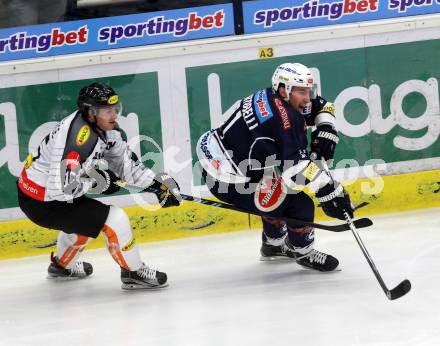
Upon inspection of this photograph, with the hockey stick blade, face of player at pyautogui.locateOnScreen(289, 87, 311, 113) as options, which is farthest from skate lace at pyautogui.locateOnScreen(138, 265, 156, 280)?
the hockey stick blade

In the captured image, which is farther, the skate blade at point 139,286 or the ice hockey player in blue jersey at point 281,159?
the skate blade at point 139,286

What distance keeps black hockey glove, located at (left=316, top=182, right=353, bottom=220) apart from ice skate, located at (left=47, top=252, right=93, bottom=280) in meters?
1.49

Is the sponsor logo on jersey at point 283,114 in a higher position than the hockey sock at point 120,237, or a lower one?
higher

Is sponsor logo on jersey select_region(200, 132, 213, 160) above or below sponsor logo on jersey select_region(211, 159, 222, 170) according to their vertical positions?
above

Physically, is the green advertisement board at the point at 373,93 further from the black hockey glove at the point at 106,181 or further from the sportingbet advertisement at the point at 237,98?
the black hockey glove at the point at 106,181

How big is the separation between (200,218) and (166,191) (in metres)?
1.14

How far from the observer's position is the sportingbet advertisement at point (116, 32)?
5.77 metres

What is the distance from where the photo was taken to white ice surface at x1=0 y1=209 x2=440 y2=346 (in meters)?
3.62

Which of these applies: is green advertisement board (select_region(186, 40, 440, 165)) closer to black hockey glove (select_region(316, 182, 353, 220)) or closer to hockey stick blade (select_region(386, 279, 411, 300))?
black hockey glove (select_region(316, 182, 353, 220))

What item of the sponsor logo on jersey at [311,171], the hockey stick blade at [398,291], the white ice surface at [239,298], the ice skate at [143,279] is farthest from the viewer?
the ice skate at [143,279]

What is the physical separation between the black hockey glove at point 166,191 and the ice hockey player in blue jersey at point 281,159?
0.62 ft

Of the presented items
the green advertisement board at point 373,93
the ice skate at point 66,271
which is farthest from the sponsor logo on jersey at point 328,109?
the ice skate at point 66,271

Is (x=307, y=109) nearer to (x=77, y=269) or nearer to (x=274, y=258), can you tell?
(x=274, y=258)

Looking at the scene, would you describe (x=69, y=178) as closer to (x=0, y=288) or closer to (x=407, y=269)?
(x=0, y=288)
